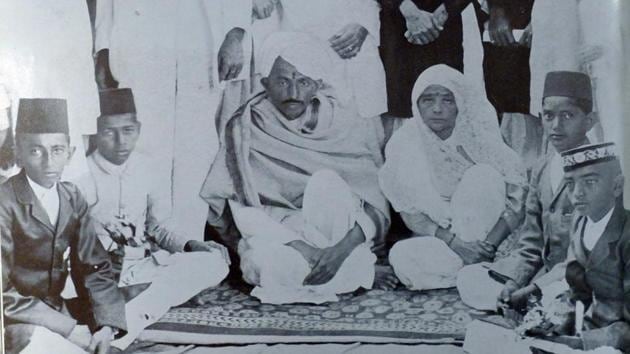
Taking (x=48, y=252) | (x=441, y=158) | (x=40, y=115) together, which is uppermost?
(x=40, y=115)

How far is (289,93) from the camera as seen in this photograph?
6.80 ft

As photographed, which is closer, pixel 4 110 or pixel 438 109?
pixel 4 110

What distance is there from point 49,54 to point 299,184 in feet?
2.39

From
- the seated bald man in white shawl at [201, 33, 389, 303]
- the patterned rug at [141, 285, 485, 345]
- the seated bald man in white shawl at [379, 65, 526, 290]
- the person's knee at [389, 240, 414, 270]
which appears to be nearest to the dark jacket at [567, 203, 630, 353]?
the seated bald man in white shawl at [379, 65, 526, 290]

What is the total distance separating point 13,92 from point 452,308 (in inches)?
50.5

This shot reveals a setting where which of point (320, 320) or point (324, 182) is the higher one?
point (324, 182)

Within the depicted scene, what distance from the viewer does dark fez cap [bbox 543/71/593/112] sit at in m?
2.07

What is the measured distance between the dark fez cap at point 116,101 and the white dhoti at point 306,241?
39cm

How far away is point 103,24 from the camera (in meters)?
2.01

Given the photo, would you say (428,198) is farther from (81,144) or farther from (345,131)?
(81,144)

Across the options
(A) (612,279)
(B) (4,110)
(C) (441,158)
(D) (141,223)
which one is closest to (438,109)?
(C) (441,158)

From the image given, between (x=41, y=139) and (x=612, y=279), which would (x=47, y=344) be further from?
(x=612, y=279)

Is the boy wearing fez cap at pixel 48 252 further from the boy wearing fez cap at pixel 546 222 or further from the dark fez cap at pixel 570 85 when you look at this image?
the dark fez cap at pixel 570 85

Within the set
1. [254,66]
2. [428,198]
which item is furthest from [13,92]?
[428,198]
